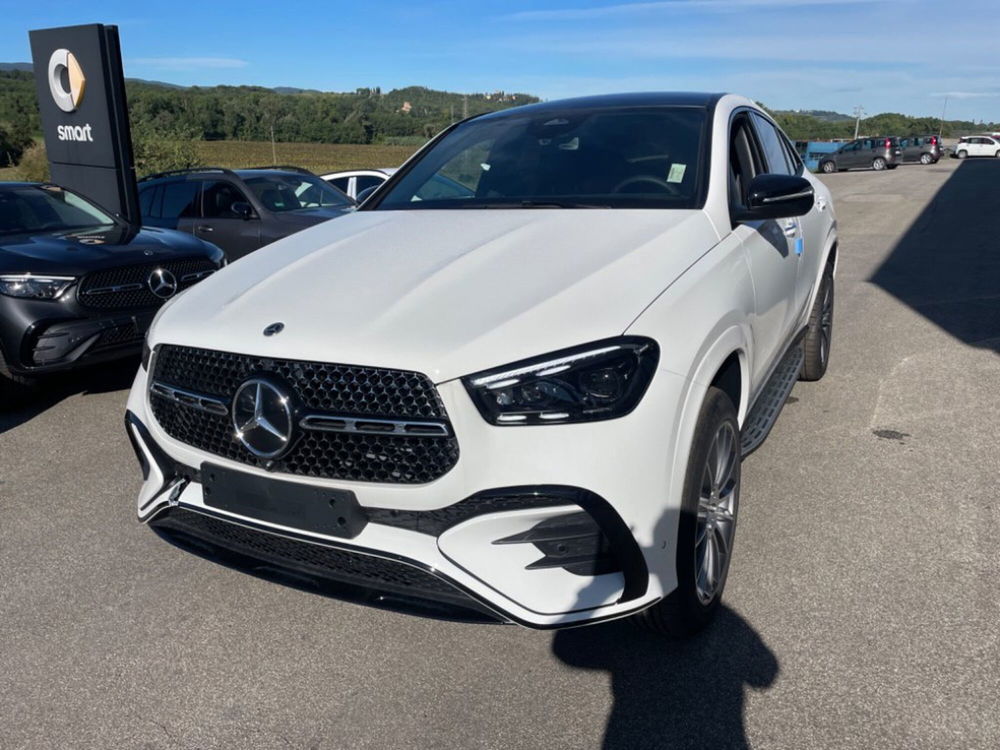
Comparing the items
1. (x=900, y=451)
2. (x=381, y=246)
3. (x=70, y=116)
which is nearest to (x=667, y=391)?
(x=381, y=246)

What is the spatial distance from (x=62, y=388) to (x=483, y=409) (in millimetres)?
4958

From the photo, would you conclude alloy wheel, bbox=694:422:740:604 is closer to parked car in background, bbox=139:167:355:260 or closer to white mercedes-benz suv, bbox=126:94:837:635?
white mercedes-benz suv, bbox=126:94:837:635

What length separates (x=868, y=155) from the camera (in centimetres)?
4212

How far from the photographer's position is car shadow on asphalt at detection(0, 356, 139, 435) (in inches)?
215

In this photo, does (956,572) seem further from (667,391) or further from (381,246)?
(381,246)

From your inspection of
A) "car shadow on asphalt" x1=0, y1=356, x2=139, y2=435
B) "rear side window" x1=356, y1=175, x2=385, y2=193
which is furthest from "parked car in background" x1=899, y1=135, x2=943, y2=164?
"car shadow on asphalt" x1=0, y1=356, x2=139, y2=435

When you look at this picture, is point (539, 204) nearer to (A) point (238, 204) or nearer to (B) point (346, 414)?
(B) point (346, 414)

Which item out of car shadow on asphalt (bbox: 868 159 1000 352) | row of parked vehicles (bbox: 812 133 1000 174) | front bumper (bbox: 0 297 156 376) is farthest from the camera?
row of parked vehicles (bbox: 812 133 1000 174)

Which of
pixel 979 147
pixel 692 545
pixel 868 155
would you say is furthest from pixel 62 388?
pixel 979 147

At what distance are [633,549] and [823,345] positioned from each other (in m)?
3.80

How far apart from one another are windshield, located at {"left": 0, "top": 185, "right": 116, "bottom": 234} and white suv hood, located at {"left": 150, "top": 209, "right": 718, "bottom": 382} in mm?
3792

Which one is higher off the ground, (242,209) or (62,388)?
(242,209)

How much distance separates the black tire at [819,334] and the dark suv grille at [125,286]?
4.17 metres

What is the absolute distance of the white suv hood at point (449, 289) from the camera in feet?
7.55
